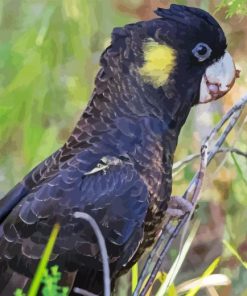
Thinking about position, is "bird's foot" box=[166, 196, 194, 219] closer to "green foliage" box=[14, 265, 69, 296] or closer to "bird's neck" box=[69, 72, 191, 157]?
"bird's neck" box=[69, 72, 191, 157]

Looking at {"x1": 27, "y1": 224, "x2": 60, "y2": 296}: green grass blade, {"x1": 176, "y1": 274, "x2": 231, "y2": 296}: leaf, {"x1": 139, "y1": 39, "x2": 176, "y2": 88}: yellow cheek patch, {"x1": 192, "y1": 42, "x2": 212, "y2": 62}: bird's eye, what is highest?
{"x1": 139, "y1": 39, "x2": 176, "y2": 88}: yellow cheek patch

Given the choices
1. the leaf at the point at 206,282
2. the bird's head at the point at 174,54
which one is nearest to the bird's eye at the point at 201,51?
the bird's head at the point at 174,54

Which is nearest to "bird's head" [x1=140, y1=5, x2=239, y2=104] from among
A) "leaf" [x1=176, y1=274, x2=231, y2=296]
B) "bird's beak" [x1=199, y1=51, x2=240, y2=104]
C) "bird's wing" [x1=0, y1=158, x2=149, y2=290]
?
"bird's beak" [x1=199, y1=51, x2=240, y2=104]

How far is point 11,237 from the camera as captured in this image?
76 centimetres

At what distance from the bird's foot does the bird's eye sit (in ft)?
0.51

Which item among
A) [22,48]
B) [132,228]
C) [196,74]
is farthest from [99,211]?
[22,48]

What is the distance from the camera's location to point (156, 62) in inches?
31.3

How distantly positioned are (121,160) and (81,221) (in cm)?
8

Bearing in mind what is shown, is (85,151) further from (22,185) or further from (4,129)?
(4,129)

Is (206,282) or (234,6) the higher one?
(234,6)

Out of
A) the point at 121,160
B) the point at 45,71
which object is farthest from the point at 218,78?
the point at 45,71

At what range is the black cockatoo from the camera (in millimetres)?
734

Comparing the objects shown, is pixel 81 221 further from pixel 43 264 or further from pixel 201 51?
pixel 201 51

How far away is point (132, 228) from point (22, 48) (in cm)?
34
